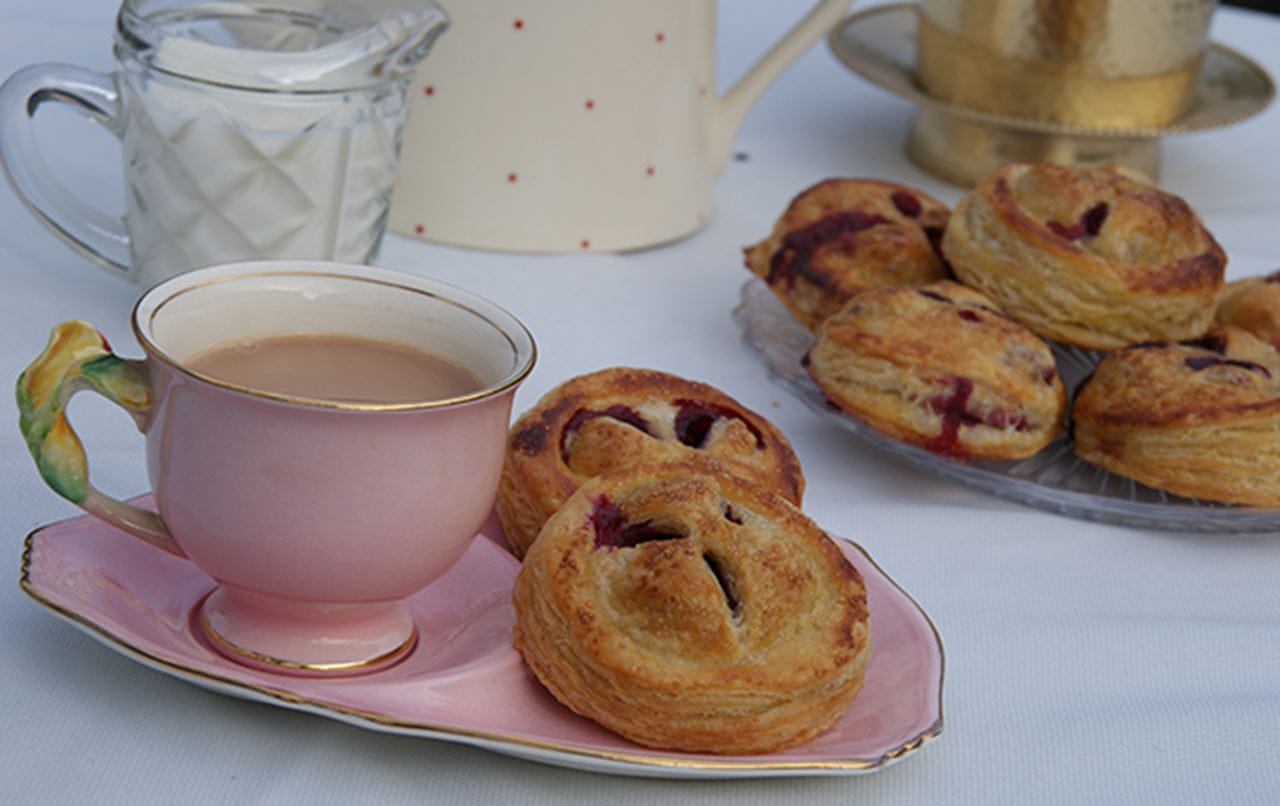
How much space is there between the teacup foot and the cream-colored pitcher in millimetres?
467

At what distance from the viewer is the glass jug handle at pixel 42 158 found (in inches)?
30.8

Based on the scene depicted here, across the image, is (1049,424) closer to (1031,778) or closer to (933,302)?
(933,302)

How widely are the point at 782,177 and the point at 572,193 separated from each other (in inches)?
9.5

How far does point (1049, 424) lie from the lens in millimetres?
767

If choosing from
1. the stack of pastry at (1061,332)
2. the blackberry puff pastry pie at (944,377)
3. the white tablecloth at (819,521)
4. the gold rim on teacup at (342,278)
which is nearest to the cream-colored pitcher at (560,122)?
the white tablecloth at (819,521)

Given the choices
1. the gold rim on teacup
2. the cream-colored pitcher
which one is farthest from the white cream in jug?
the gold rim on teacup

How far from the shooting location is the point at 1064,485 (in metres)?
0.76

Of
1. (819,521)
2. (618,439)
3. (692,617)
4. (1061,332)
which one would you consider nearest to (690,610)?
(692,617)

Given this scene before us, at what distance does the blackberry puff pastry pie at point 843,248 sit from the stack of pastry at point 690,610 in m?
A: 0.28

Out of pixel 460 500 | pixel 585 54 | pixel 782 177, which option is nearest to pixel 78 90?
pixel 585 54

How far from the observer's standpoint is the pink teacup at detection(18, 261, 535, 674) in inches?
19.4

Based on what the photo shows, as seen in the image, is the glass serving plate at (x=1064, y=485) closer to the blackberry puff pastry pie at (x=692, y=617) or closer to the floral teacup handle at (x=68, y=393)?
the blackberry puff pastry pie at (x=692, y=617)

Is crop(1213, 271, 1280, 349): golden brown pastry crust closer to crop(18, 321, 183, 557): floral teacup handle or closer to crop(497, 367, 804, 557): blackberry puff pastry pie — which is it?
crop(497, 367, 804, 557): blackberry puff pastry pie

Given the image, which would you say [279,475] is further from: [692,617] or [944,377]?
[944,377]
